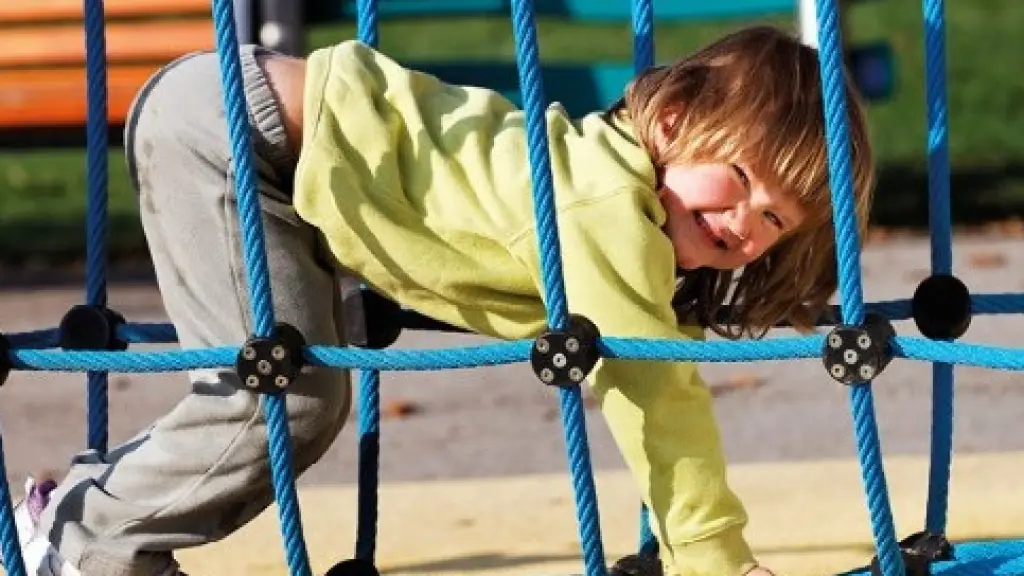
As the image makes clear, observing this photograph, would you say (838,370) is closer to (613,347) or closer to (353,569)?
(613,347)

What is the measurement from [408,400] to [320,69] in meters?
2.44

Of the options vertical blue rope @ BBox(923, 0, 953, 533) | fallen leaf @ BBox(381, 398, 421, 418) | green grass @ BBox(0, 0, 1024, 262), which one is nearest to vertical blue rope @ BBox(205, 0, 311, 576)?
vertical blue rope @ BBox(923, 0, 953, 533)

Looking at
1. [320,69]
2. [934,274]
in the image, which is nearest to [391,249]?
[320,69]

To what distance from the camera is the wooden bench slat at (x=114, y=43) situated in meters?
6.30

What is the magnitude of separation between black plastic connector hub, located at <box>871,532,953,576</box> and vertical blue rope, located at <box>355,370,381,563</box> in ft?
2.67

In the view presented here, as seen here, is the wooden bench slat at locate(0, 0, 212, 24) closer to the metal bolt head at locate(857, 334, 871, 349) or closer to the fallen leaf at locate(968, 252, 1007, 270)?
the fallen leaf at locate(968, 252, 1007, 270)

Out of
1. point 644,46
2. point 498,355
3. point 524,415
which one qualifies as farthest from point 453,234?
point 524,415

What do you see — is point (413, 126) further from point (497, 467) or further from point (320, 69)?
point (497, 467)

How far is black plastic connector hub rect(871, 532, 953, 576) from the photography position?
2.81 meters

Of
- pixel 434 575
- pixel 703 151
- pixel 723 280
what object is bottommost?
pixel 434 575

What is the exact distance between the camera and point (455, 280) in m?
2.72

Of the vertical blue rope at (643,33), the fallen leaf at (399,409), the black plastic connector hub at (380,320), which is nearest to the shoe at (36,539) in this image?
the black plastic connector hub at (380,320)

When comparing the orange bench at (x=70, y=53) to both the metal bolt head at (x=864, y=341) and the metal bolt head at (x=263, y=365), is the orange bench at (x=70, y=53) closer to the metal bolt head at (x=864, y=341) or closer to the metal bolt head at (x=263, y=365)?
the metal bolt head at (x=263, y=365)

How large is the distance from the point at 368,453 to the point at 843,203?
0.97 m
